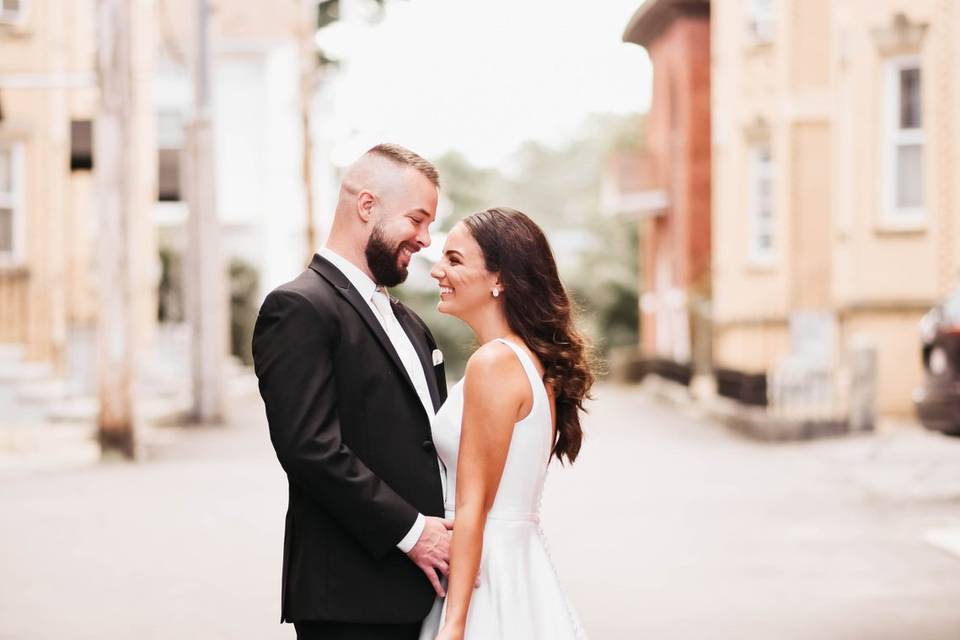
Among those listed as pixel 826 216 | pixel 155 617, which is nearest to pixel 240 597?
pixel 155 617

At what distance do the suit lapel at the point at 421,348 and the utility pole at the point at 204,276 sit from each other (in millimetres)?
16339

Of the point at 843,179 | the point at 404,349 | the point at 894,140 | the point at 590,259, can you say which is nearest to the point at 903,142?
the point at 894,140

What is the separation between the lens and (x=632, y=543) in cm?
1062

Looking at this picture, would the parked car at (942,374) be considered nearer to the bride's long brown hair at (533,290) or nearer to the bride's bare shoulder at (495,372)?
the bride's long brown hair at (533,290)

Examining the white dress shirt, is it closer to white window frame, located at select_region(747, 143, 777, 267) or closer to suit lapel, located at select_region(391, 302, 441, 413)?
suit lapel, located at select_region(391, 302, 441, 413)

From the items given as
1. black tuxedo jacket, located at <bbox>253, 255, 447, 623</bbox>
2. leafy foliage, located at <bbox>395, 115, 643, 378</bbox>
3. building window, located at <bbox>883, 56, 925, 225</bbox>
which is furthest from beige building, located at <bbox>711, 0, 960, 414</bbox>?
black tuxedo jacket, located at <bbox>253, 255, 447, 623</bbox>

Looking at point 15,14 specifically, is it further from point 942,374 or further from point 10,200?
point 942,374

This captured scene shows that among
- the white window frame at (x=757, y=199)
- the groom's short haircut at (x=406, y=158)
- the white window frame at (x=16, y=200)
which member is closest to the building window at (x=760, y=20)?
the white window frame at (x=757, y=199)

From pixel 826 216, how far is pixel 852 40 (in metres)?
5.26

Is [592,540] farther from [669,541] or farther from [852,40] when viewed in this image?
[852,40]

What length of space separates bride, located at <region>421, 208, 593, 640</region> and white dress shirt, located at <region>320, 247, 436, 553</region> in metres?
0.10

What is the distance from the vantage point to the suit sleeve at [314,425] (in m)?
3.71

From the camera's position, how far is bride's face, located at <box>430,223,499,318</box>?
391 centimetres

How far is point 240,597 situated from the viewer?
28.1 feet
